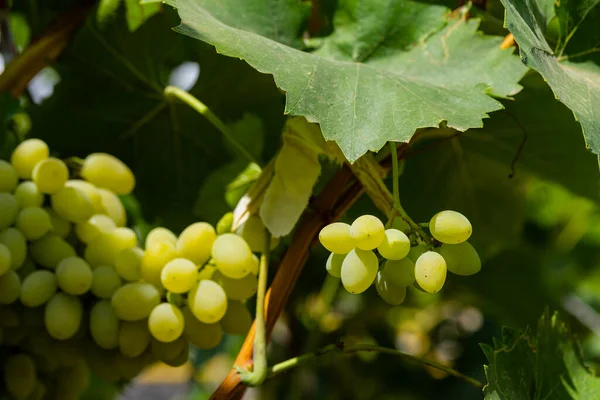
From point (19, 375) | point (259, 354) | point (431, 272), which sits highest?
point (431, 272)

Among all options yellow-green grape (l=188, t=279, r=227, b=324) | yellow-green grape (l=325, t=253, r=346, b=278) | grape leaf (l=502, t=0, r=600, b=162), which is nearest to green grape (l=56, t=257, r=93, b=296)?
yellow-green grape (l=188, t=279, r=227, b=324)

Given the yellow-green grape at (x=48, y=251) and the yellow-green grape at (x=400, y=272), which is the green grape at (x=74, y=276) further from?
the yellow-green grape at (x=400, y=272)

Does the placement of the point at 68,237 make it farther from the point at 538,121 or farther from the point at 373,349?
→ the point at 538,121

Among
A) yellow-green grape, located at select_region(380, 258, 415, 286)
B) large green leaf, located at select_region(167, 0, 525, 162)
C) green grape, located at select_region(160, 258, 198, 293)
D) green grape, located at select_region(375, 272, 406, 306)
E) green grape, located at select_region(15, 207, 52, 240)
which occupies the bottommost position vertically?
green grape, located at select_region(160, 258, 198, 293)

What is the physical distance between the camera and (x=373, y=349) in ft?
1.87

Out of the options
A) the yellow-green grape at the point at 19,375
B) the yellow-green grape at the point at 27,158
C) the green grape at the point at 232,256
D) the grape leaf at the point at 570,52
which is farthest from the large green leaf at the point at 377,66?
the yellow-green grape at the point at 19,375

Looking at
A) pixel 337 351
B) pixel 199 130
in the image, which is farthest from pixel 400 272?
pixel 199 130

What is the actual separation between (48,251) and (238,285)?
0.63 ft

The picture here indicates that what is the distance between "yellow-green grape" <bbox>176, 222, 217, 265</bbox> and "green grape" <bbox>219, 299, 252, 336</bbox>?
54 millimetres

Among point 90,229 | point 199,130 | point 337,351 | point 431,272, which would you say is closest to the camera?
point 431,272

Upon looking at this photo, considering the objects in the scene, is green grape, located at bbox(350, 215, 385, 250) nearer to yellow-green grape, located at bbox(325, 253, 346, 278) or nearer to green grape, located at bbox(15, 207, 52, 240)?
yellow-green grape, located at bbox(325, 253, 346, 278)

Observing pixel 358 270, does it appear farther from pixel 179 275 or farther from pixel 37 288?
pixel 37 288

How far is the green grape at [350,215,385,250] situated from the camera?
1.49 ft

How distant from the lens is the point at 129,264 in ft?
2.06
